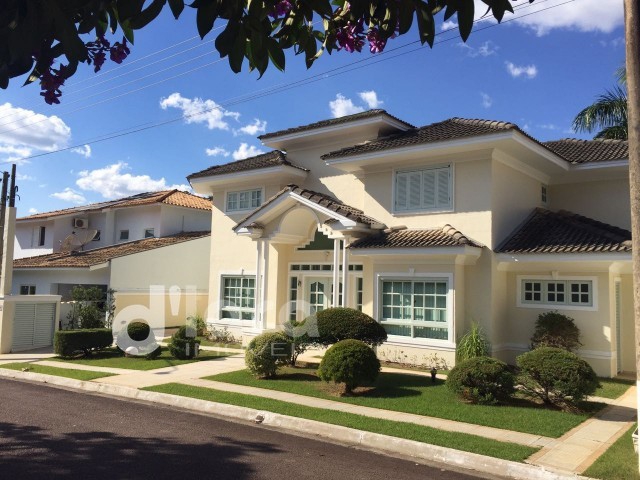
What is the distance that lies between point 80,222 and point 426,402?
76.9 ft

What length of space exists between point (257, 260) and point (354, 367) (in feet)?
26.1

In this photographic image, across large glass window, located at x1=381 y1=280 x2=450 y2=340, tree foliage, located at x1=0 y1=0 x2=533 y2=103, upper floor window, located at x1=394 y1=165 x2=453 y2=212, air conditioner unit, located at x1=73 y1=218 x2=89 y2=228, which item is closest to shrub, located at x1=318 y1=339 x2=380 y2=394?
large glass window, located at x1=381 y1=280 x2=450 y2=340

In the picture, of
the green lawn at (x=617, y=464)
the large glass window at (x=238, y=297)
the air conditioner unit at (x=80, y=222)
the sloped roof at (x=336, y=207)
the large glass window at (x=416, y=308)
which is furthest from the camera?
the air conditioner unit at (x=80, y=222)

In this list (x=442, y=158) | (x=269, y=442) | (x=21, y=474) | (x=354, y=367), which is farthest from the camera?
(x=442, y=158)

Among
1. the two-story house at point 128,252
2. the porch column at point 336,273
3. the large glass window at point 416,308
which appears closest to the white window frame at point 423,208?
the porch column at point 336,273

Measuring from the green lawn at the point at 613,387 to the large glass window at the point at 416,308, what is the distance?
3.66 metres

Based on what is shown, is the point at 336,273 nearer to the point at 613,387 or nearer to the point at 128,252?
the point at 613,387

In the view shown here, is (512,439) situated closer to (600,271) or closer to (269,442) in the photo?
(269,442)

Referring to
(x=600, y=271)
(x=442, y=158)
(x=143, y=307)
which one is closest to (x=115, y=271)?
(x=143, y=307)

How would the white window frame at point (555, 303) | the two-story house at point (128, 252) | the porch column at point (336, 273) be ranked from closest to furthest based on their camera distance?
the white window frame at point (555, 303) → the porch column at point (336, 273) → the two-story house at point (128, 252)

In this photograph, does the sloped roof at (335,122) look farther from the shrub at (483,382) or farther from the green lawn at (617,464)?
the green lawn at (617,464)

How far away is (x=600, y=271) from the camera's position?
1359cm

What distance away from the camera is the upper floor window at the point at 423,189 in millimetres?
15055

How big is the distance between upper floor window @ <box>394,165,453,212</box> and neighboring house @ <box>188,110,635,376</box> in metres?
0.03
